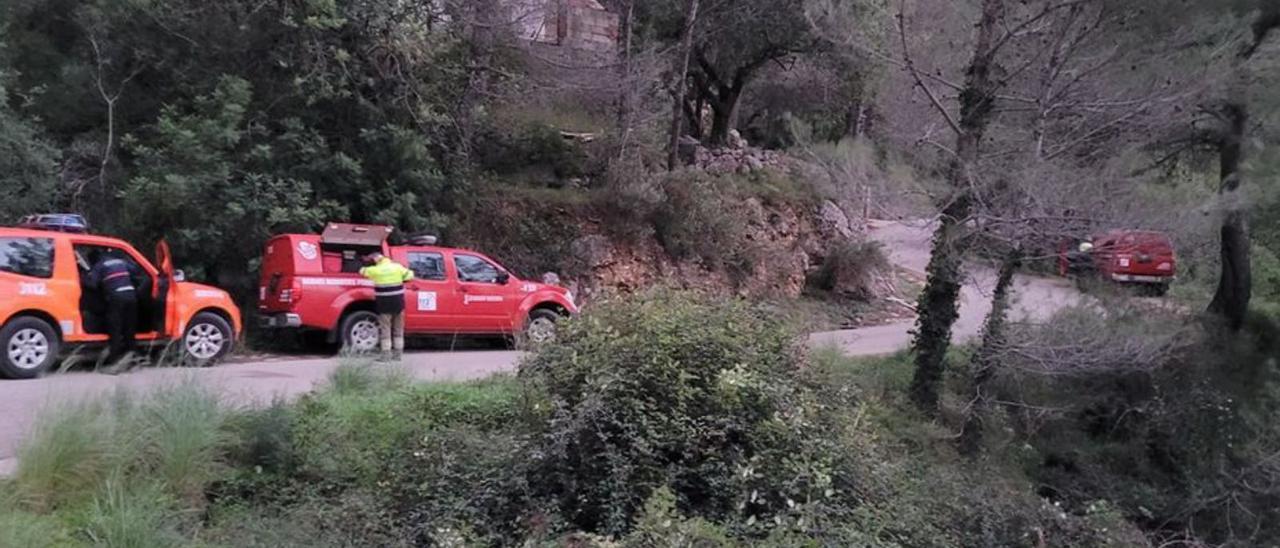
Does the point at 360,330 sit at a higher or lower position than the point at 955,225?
lower

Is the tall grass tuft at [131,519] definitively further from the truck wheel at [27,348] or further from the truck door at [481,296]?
A: the truck door at [481,296]

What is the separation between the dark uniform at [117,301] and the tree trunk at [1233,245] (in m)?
14.0

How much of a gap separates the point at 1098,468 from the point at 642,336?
9.90 meters

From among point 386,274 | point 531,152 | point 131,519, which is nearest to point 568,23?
point 531,152

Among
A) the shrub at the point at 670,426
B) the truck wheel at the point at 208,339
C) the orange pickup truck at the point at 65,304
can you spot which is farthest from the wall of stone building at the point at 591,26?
the shrub at the point at 670,426

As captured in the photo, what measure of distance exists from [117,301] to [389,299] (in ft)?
11.3

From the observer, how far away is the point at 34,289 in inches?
441

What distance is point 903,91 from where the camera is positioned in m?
14.5

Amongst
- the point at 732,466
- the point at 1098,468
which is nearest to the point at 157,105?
the point at 732,466

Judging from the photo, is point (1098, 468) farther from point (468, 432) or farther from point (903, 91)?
point (468, 432)

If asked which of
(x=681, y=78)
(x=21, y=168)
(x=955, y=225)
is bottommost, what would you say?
(x=955, y=225)

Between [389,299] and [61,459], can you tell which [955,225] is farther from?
[61,459]

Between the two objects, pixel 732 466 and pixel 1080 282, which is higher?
pixel 1080 282

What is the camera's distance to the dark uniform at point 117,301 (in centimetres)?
1175
